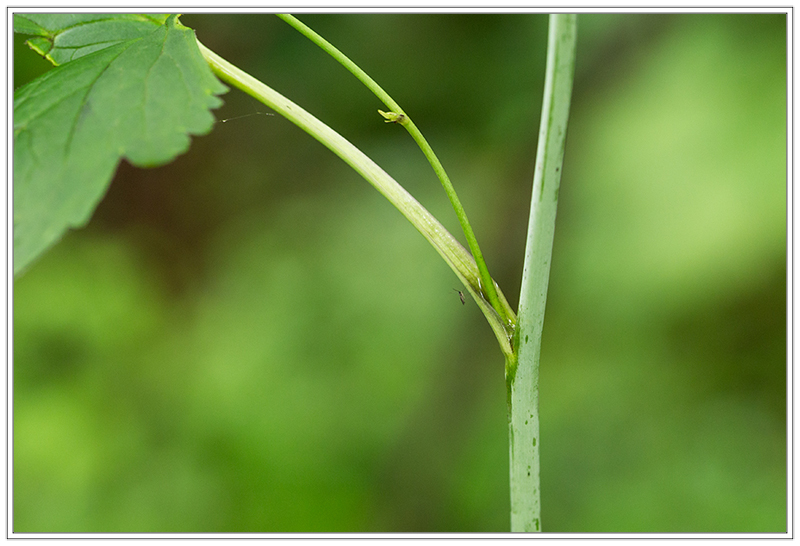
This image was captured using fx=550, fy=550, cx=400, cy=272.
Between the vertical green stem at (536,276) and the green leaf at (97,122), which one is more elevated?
the green leaf at (97,122)

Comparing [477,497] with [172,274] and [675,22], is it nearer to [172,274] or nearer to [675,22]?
[172,274]

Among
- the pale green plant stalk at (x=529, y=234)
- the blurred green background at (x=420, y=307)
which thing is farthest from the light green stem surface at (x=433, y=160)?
the blurred green background at (x=420, y=307)

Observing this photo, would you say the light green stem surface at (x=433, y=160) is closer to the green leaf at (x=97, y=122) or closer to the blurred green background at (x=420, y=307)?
the green leaf at (x=97, y=122)

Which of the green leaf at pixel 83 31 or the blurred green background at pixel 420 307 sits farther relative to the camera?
the blurred green background at pixel 420 307

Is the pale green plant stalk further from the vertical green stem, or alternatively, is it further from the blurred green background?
the blurred green background

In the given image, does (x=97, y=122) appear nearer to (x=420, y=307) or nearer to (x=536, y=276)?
(x=536, y=276)
